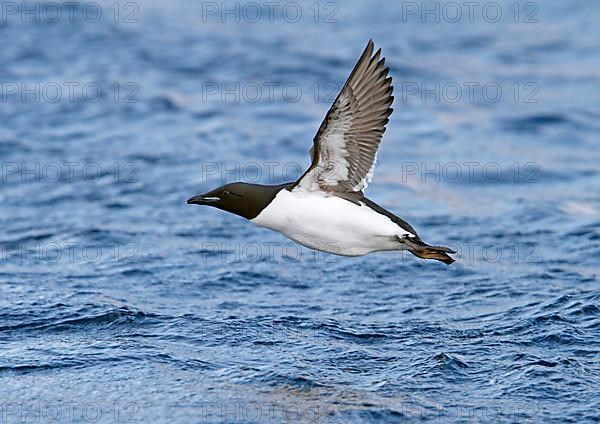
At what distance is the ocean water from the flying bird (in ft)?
2.64

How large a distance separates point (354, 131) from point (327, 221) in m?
0.55

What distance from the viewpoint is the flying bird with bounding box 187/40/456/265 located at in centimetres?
720

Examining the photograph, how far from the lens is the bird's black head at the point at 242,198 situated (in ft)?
24.1

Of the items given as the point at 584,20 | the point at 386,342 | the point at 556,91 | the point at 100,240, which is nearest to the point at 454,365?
the point at 386,342

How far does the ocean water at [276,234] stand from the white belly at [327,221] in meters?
0.80

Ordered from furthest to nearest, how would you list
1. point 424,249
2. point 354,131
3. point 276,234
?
1. point 276,234
2. point 424,249
3. point 354,131

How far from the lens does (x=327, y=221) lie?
7.32 metres

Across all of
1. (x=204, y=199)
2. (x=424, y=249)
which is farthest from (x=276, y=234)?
(x=424, y=249)

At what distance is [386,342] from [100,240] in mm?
3368

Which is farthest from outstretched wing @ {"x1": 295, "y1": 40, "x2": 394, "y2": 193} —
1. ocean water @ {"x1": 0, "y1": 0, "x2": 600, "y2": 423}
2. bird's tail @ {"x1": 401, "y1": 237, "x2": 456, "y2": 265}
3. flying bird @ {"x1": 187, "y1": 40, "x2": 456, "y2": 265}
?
ocean water @ {"x1": 0, "y1": 0, "x2": 600, "y2": 423}

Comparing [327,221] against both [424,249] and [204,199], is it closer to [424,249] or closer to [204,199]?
[424,249]

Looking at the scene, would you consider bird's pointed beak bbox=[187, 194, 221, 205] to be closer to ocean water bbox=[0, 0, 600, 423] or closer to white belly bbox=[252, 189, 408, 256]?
white belly bbox=[252, 189, 408, 256]

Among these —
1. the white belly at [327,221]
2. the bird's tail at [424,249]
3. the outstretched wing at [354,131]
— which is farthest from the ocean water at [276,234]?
the outstretched wing at [354,131]

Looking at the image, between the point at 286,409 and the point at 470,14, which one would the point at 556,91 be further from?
the point at 286,409
